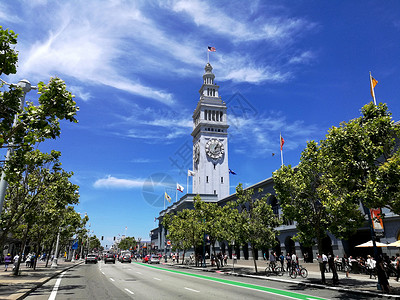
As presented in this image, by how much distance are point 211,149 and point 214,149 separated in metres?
0.97

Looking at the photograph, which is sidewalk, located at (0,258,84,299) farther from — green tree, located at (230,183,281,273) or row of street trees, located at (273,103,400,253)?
green tree, located at (230,183,281,273)

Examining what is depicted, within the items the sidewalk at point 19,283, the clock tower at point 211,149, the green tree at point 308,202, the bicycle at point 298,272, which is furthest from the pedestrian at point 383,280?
the clock tower at point 211,149

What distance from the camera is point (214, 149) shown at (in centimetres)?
8306

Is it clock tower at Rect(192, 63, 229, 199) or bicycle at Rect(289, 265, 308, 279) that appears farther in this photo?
clock tower at Rect(192, 63, 229, 199)

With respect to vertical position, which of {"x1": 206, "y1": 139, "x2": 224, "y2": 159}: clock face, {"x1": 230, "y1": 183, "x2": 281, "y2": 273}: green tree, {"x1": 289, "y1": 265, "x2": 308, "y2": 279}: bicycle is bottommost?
{"x1": 289, "y1": 265, "x2": 308, "y2": 279}: bicycle

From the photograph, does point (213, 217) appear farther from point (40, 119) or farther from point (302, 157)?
point (40, 119)

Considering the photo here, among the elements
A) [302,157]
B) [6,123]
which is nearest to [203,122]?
[302,157]

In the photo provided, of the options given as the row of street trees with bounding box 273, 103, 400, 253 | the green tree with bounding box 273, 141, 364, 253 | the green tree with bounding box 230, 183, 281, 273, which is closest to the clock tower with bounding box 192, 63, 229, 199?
the green tree with bounding box 230, 183, 281, 273

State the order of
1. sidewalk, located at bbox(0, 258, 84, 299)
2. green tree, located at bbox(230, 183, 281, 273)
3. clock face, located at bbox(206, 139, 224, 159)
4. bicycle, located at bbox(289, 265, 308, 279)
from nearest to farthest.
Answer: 1. sidewalk, located at bbox(0, 258, 84, 299)
2. bicycle, located at bbox(289, 265, 308, 279)
3. green tree, located at bbox(230, 183, 281, 273)
4. clock face, located at bbox(206, 139, 224, 159)

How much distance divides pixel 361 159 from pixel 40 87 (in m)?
15.7

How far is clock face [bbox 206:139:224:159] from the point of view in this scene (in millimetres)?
82625

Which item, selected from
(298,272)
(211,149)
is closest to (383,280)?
(298,272)

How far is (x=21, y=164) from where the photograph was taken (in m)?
11.8

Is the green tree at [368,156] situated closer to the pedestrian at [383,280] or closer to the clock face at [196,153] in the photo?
the pedestrian at [383,280]
